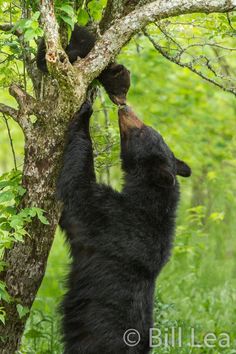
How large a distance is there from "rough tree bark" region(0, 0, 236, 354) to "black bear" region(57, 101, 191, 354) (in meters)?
0.13

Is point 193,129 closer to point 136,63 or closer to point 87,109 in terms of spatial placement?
point 136,63

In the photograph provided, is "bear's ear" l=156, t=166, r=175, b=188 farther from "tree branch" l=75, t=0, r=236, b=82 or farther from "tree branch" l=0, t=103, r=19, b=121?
"tree branch" l=0, t=103, r=19, b=121

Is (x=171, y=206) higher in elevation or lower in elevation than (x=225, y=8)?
lower

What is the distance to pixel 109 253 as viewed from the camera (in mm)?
4500

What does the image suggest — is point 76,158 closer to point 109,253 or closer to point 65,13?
point 109,253

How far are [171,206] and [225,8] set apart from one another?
1.47 meters

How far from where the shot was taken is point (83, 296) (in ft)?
15.1

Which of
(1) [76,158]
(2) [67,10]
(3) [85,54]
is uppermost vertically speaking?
(2) [67,10]

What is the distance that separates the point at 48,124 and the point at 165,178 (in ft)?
3.32

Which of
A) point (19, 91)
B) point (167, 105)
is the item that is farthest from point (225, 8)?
point (167, 105)

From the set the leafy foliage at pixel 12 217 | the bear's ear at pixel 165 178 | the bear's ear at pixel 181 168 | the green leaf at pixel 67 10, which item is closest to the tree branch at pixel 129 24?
the green leaf at pixel 67 10

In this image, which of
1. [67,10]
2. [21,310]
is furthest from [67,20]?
[21,310]

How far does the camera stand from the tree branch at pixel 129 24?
159 inches

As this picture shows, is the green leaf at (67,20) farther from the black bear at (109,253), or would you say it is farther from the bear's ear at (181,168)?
the bear's ear at (181,168)
